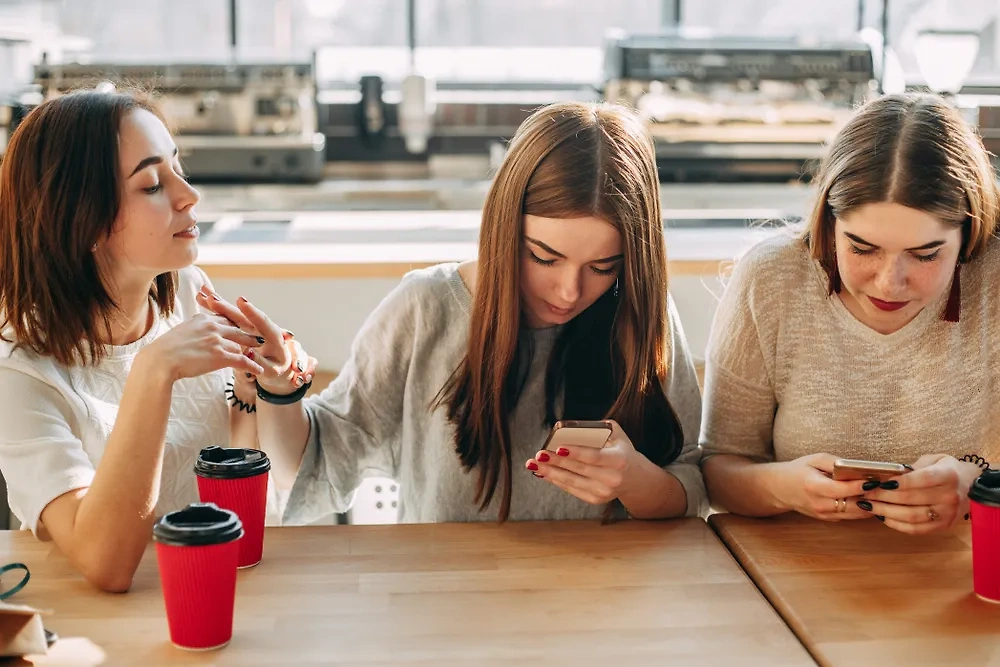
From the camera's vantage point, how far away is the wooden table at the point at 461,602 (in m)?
1.13

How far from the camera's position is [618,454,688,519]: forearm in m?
1.48

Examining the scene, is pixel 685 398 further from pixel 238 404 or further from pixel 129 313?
pixel 129 313

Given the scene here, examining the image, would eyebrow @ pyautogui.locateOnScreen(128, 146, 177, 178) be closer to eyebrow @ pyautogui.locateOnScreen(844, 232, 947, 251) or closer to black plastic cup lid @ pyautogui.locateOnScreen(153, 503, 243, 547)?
black plastic cup lid @ pyautogui.locateOnScreen(153, 503, 243, 547)

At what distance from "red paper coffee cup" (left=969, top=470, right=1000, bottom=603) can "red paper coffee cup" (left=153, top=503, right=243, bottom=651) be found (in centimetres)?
84

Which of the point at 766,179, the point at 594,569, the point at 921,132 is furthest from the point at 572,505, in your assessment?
the point at 766,179

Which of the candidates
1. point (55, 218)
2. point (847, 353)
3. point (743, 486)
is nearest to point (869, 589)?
point (743, 486)

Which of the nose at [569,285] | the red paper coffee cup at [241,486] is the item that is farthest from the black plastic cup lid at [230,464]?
the nose at [569,285]

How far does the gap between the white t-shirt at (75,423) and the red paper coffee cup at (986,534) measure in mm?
985

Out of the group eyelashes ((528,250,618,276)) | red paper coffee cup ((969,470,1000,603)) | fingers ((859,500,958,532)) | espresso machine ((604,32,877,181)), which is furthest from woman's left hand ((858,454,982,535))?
espresso machine ((604,32,877,181))

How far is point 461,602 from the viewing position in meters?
1.25

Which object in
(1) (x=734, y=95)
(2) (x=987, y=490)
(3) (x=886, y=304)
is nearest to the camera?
(2) (x=987, y=490)

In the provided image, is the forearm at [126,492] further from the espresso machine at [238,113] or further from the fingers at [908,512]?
the espresso machine at [238,113]

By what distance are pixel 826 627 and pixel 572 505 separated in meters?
0.58

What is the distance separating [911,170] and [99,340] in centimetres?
115
